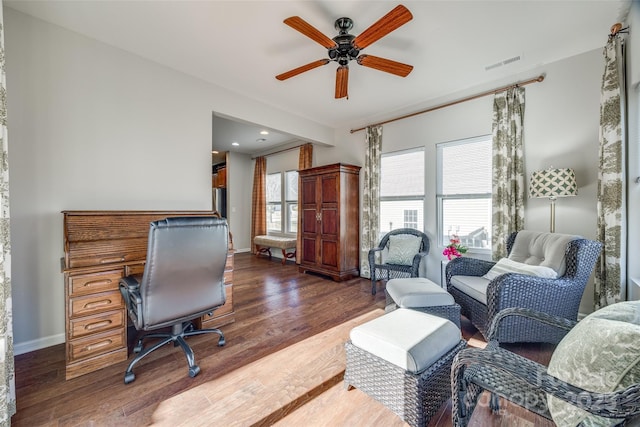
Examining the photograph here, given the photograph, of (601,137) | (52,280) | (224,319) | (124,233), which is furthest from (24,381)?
(601,137)

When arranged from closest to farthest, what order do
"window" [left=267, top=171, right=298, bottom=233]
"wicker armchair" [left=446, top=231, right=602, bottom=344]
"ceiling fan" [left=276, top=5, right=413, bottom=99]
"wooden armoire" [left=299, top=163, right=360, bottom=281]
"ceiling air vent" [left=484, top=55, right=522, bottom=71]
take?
"ceiling fan" [left=276, top=5, right=413, bottom=99]
"wicker armchair" [left=446, top=231, right=602, bottom=344]
"ceiling air vent" [left=484, top=55, right=522, bottom=71]
"wooden armoire" [left=299, top=163, right=360, bottom=281]
"window" [left=267, top=171, right=298, bottom=233]

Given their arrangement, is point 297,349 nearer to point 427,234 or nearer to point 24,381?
point 24,381

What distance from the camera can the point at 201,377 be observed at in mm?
1758

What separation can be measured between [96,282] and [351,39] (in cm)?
275

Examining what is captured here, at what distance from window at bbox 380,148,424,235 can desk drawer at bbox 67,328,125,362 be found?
354 cm

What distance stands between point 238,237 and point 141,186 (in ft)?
14.3

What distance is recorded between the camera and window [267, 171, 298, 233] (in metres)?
6.04

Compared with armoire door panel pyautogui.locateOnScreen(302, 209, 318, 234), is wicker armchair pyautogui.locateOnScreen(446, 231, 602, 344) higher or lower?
lower

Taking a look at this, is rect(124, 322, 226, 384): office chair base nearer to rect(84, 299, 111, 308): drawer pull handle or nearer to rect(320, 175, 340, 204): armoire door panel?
rect(84, 299, 111, 308): drawer pull handle

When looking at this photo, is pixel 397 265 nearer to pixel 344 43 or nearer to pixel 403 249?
pixel 403 249

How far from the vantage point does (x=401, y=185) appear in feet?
13.2

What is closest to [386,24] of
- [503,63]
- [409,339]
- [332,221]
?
[503,63]

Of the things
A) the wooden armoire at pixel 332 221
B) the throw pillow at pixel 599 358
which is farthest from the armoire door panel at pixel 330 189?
the throw pillow at pixel 599 358

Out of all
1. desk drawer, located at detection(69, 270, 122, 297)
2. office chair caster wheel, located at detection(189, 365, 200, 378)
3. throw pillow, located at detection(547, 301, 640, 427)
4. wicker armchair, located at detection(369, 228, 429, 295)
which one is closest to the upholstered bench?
wicker armchair, located at detection(369, 228, 429, 295)
